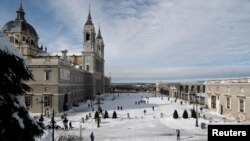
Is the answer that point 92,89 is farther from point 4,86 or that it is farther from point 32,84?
point 4,86

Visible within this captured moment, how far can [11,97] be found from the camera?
26.3 feet

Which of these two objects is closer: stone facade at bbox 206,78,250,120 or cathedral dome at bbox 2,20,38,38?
stone facade at bbox 206,78,250,120

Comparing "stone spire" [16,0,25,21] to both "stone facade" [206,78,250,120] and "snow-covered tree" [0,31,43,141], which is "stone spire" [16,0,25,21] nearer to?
"stone facade" [206,78,250,120]

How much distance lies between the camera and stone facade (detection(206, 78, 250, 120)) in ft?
142

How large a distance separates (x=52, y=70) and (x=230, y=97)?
30.3 meters

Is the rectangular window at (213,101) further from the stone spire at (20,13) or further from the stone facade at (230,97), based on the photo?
the stone spire at (20,13)

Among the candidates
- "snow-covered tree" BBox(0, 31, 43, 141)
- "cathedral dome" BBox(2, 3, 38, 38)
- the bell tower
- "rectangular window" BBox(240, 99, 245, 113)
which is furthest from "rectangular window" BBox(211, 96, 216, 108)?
"snow-covered tree" BBox(0, 31, 43, 141)

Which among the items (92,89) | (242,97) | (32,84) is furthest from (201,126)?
(92,89)

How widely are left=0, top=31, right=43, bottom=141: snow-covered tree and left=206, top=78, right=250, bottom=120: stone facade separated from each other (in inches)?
1553

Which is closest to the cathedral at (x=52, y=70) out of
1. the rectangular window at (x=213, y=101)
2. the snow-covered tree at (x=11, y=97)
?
the snow-covered tree at (x=11, y=97)

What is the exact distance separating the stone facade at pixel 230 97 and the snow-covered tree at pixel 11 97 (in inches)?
1553

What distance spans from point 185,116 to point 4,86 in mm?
37754

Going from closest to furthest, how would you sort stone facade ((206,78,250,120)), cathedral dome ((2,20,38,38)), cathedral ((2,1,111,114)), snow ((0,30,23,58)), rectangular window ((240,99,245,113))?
snow ((0,30,23,58)) < stone facade ((206,78,250,120)) < rectangular window ((240,99,245,113)) < cathedral ((2,1,111,114)) < cathedral dome ((2,20,38,38))

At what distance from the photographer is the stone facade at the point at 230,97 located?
142 ft
